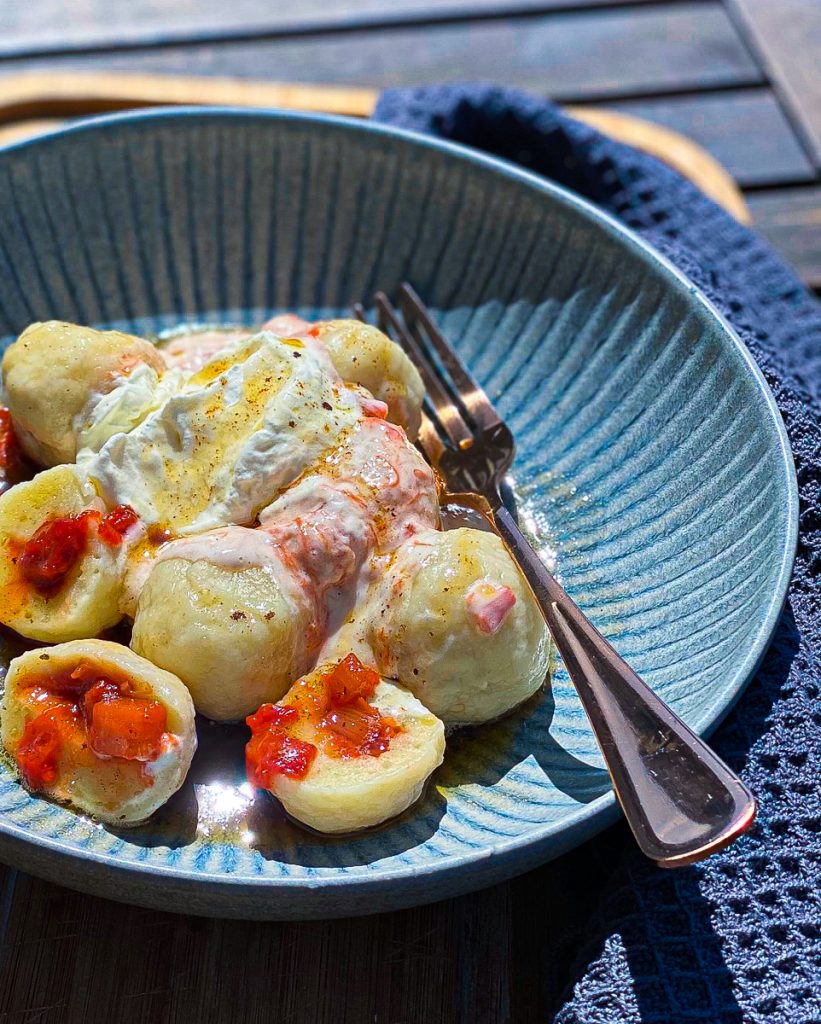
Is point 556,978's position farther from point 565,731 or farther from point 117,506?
point 117,506

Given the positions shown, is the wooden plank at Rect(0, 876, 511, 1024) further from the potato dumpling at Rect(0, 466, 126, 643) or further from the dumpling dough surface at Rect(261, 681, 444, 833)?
the potato dumpling at Rect(0, 466, 126, 643)

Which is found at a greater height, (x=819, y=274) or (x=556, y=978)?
(x=819, y=274)

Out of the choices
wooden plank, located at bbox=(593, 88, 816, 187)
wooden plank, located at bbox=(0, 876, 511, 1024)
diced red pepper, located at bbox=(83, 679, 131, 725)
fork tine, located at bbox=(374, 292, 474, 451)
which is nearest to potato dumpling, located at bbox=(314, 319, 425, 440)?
fork tine, located at bbox=(374, 292, 474, 451)

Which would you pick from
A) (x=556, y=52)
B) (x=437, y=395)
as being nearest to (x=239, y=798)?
(x=437, y=395)

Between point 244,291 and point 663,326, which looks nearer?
point 663,326

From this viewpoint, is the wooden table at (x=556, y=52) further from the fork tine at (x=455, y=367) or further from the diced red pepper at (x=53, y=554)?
the diced red pepper at (x=53, y=554)

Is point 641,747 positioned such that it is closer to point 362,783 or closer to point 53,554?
point 362,783

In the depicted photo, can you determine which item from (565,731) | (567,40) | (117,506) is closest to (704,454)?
(565,731)
